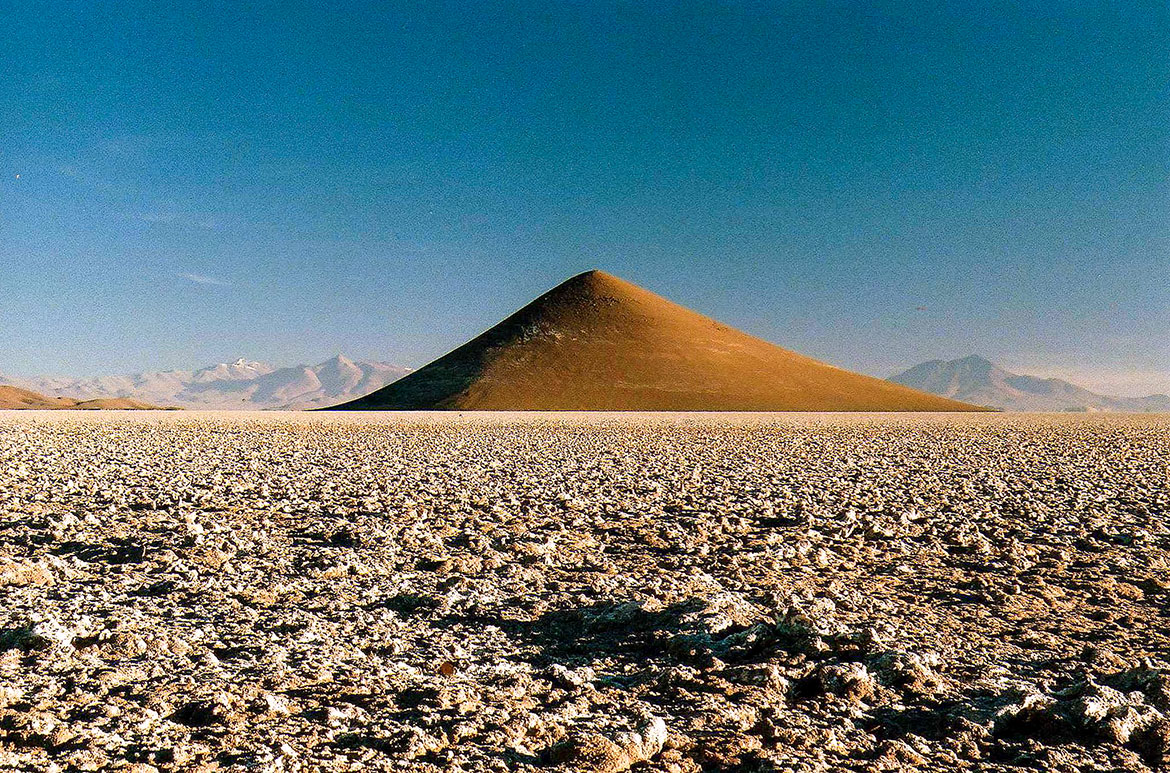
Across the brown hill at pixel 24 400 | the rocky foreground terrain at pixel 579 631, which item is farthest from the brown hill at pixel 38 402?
the rocky foreground terrain at pixel 579 631

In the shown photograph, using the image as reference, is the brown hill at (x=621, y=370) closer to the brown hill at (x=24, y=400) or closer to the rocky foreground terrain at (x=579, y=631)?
the brown hill at (x=24, y=400)

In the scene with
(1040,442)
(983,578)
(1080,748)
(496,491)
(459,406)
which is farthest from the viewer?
(459,406)

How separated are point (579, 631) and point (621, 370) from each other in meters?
96.4

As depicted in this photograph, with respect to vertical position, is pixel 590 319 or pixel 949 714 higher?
pixel 590 319

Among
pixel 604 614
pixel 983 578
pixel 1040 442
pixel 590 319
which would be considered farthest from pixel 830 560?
pixel 590 319

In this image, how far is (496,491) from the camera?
10.2 metres

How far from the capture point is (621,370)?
101m

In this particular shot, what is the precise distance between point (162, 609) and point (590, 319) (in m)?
110

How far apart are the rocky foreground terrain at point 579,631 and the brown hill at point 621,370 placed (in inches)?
3237

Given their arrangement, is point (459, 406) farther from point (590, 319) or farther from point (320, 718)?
point (320, 718)

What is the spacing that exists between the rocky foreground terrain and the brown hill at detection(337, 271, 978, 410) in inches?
3237

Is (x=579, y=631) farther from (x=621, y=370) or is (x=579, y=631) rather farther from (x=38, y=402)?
(x=38, y=402)

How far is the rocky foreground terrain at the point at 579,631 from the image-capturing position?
3.05m

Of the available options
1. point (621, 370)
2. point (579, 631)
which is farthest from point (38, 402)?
point (579, 631)
